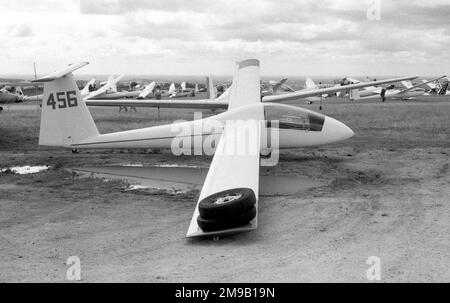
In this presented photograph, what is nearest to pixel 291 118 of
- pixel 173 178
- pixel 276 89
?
pixel 173 178

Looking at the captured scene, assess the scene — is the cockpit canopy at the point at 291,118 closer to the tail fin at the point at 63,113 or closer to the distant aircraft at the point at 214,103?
the distant aircraft at the point at 214,103

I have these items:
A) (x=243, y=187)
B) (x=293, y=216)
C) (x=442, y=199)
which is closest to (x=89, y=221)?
(x=243, y=187)

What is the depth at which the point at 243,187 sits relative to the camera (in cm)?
974

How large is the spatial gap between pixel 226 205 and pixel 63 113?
9039 mm

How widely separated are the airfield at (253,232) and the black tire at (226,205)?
57 cm

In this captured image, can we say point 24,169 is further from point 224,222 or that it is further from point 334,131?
point 334,131

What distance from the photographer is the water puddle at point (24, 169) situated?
15.3 metres

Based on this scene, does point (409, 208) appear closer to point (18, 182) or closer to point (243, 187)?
point (243, 187)

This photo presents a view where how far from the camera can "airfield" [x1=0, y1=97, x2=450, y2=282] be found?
24.5 ft

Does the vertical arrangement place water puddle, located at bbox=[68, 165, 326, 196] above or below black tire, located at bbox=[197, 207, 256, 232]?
below

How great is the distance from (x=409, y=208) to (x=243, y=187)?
4.19 metres

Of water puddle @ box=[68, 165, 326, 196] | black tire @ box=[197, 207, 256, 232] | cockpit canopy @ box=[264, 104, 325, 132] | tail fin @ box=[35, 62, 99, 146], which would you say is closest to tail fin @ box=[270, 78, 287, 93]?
cockpit canopy @ box=[264, 104, 325, 132]

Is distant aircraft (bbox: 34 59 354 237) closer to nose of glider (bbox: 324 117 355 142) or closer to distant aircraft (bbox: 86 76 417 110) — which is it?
nose of glider (bbox: 324 117 355 142)

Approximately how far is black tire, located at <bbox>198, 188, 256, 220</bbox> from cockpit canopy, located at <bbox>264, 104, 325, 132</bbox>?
6.94m
